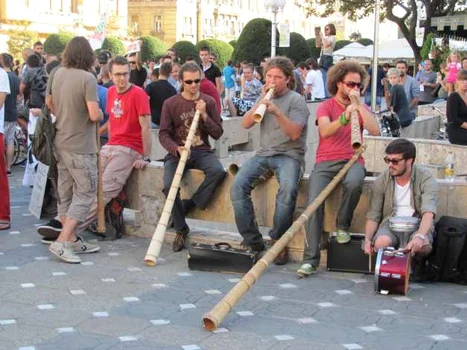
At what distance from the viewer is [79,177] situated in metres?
7.23

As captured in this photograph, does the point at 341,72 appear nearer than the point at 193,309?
No

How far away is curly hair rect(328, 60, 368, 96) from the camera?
6.96m

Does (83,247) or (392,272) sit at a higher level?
(392,272)

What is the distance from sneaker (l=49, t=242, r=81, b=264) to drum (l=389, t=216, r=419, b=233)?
8.73ft

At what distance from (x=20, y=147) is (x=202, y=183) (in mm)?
6449

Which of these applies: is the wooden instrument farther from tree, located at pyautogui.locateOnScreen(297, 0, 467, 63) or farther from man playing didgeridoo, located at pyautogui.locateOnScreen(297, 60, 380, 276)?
tree, located at pyautogui.locateOnScreen(297, 0, 467, 63)

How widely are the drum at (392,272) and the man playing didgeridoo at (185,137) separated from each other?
1.93m

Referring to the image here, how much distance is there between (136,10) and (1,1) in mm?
30751

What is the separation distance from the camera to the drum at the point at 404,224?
6.39 metres

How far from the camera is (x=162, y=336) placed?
5176mm

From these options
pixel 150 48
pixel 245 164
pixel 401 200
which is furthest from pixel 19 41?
pixel 401 200

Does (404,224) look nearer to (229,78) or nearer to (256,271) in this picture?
(256,271)

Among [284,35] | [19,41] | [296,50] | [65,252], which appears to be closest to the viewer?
[65,252]

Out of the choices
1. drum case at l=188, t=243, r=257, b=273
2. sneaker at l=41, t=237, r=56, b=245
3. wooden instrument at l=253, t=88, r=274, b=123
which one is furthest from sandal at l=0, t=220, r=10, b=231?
wooden instrument at l=253, t=88, r=274, b=123
